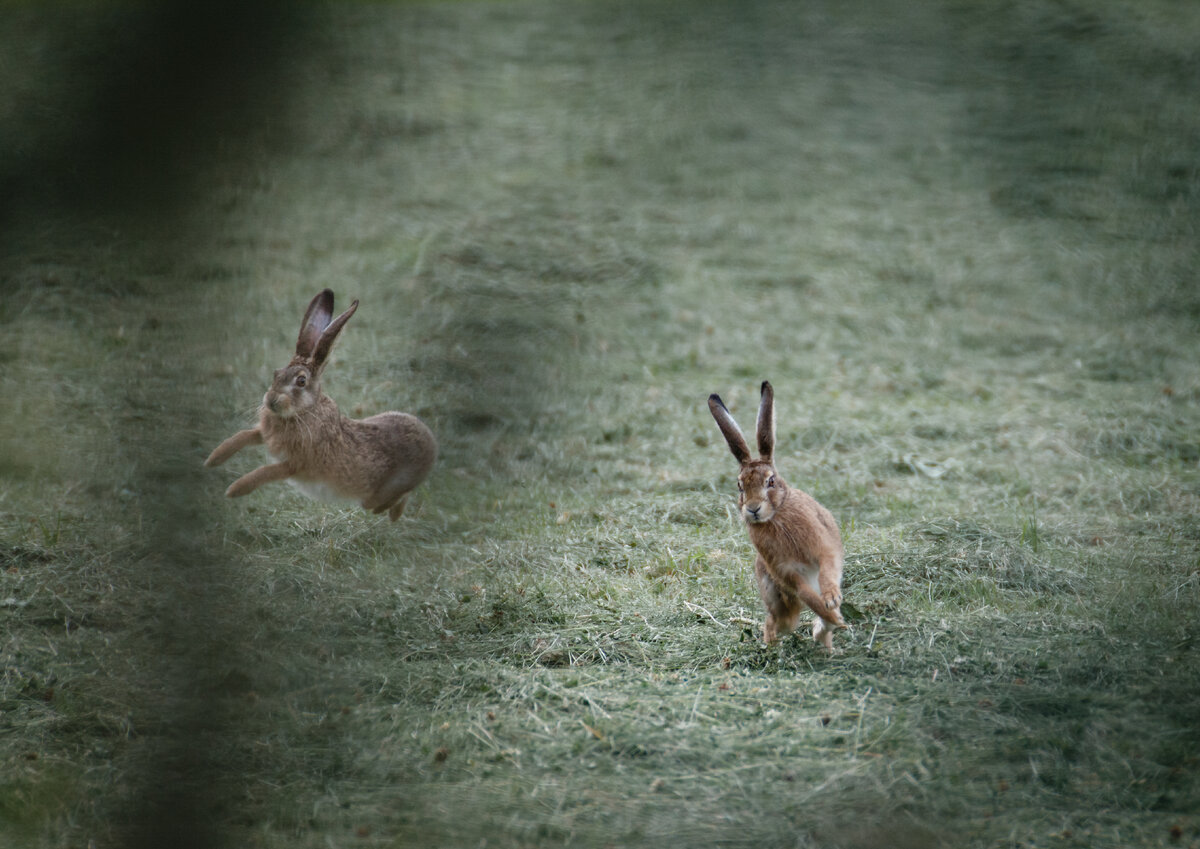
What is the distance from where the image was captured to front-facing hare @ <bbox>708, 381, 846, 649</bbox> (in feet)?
15.0

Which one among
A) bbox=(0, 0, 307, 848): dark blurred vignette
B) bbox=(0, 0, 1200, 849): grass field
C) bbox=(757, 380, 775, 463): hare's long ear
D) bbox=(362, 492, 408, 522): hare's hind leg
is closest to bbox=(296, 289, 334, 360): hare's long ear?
bbox=(0, 0, 1200, 849): grass field

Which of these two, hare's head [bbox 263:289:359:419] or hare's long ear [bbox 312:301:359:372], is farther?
hare's head [bbox 263:289:359:419]

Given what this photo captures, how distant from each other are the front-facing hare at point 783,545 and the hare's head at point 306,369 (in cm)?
163

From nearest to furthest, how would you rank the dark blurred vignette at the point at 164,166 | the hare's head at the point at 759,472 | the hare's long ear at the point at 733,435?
1. the dark blurred vignette at the point at 164,166
2. the hare's head at the point at 759,472
3. the hare's long ear at the point at 733,435

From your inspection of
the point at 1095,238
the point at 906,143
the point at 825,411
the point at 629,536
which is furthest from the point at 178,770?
the point at 906,143

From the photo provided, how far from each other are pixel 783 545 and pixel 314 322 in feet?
7.32

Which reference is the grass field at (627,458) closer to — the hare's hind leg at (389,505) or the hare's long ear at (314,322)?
the hare's hind leg at (389,505)

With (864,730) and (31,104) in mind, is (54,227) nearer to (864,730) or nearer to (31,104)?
(31,104)

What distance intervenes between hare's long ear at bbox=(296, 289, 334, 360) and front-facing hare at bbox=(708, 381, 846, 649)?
67.0 inches

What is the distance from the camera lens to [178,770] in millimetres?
1220

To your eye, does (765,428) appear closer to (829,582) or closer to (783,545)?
(783,545)

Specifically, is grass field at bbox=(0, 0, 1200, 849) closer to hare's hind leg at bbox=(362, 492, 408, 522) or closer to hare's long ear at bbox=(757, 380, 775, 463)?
hare's hind leg at bbox=(362, 492, 408, 522)

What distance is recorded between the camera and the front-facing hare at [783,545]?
4.56 meters

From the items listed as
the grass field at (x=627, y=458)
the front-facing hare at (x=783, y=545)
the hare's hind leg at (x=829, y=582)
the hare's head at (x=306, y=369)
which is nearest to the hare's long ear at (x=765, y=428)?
the front-facing hare at (x=783, y=545)
